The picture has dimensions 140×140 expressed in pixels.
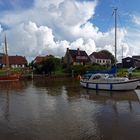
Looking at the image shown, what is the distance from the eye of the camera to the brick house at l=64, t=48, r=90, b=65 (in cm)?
11475

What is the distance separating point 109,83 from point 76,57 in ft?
244

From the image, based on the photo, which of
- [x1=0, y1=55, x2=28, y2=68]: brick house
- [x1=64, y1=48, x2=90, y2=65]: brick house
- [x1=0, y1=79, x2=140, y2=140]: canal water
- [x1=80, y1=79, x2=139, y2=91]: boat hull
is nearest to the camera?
[x1=0, y1=79, x2=140, y2=140]: canal water

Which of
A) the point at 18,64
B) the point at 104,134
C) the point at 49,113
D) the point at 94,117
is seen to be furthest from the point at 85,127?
the point at 18,64

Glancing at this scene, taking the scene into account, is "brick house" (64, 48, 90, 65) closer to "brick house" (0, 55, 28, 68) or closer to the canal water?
"brick house" (0, 55, 28, 68)

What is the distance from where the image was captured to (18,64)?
12394 cm

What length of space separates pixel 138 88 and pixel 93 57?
87.2m

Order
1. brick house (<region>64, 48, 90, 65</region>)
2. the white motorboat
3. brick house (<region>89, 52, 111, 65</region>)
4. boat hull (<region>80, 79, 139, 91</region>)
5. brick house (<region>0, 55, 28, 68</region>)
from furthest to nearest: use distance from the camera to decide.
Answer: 1. brick house (<region>89, 52, 111, 65</region>)
2. brick house (<region>0, 55, 28, 68</region>)
3. brick house (<region>64, 48, 90, 65</region>)
4. the white motorboat
5. boat hull (<region>80, 79, 139, 91</region>)

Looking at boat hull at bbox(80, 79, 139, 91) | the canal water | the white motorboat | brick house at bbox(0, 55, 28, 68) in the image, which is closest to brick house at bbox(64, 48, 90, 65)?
brick house at bbox(0, 55, 28, 68)

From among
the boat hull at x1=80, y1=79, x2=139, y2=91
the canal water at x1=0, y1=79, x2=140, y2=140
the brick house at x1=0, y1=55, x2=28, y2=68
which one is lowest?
the canal water at x1=0, y1=79, x2=140, y2=140

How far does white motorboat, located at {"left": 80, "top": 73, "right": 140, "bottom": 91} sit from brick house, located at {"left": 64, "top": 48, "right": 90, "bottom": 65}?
66.0m

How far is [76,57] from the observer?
381ft

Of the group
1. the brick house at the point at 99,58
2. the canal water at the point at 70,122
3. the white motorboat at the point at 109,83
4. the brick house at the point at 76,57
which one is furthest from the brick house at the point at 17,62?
the canal water at the point at 70,122

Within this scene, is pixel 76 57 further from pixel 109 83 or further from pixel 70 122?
pixel 70 122

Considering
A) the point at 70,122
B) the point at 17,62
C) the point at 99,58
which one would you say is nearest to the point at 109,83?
the point at 70,122
